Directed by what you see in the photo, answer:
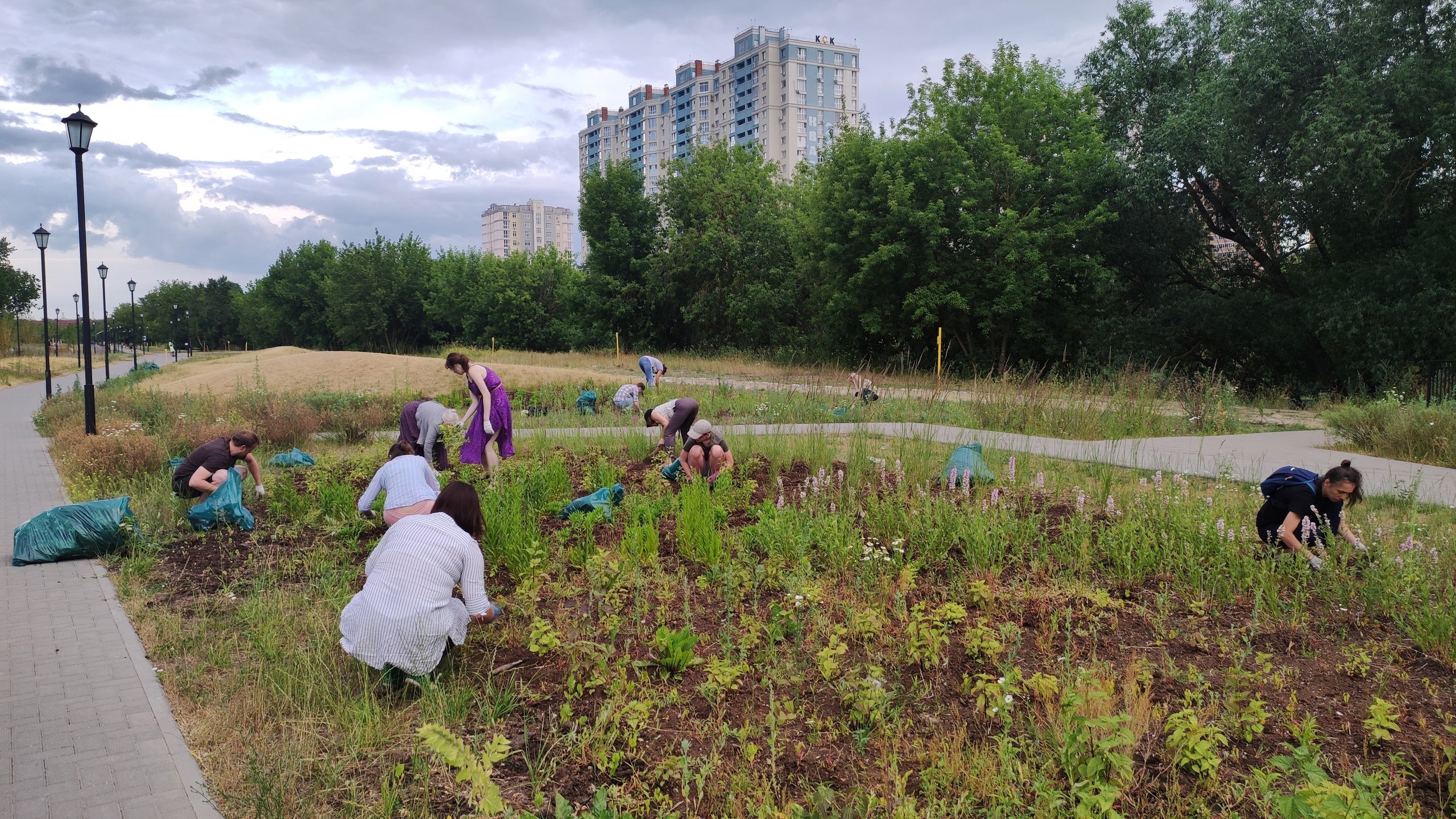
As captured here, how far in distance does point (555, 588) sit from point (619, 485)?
2316 mm

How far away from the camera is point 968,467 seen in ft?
23.2

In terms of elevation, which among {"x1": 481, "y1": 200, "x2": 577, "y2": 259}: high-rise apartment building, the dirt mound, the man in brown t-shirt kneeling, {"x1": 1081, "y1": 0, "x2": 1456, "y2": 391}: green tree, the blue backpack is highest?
{"x1": 481, "y1": 200, "x2": 577, "y2": 259}: high-rise apartment building

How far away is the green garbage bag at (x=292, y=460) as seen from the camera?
10.2 meters

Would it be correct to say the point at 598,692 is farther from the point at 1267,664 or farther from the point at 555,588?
the point at 1267,664

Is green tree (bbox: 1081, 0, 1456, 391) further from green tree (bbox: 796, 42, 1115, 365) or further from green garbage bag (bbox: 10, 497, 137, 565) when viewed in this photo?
green garbage bag (bbox: 10, 497, 137, 565)

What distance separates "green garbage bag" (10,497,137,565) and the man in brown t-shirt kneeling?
1.68ft

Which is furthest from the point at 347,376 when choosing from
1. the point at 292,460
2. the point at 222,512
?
the point at 222,512

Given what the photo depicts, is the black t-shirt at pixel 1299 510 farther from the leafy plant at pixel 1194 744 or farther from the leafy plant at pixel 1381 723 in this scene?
the leafy plant at pixel 1194 744

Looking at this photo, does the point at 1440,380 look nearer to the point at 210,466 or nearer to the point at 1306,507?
the point at 1306,507

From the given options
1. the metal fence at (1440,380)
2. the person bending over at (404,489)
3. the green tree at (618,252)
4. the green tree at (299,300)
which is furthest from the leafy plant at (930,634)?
the green tree at (299,300)

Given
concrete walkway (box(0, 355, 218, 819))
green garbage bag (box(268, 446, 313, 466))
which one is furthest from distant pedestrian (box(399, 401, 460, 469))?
concrete walkway (box(0, 355, 218, 819))

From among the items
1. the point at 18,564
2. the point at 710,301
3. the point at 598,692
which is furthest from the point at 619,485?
the point at 710,301

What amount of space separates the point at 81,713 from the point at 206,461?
3887mm

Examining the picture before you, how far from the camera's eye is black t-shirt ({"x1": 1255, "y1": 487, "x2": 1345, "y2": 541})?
16.9ft
